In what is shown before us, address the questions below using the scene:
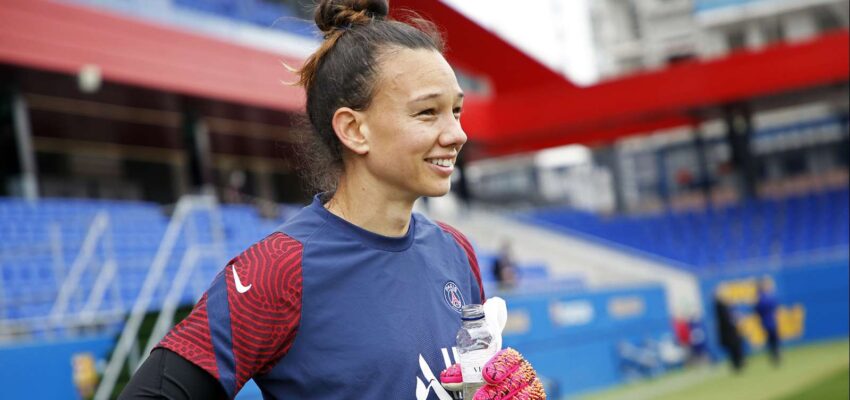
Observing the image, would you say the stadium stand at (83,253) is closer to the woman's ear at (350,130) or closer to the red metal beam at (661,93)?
the woman's ear at (350,130)

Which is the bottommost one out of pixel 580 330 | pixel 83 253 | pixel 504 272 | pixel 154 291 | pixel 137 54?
pixel 580 330

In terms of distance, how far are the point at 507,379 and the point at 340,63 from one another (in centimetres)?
75

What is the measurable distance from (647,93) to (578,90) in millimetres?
1605

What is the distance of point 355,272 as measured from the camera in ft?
6.92

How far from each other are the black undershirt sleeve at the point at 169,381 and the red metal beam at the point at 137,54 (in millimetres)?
11638

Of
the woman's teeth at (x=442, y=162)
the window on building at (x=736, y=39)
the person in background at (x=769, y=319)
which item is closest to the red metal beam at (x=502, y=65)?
the person in background at (x=769, y=319)

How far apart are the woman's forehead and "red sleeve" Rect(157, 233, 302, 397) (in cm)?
41

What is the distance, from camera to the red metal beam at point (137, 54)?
1450cm

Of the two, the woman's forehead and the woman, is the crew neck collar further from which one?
the woman's forehead

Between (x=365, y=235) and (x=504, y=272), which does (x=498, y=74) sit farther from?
(x=365, y=235)

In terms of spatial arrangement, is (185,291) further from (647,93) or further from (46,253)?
(647,93)

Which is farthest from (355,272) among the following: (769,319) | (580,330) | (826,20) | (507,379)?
(826,20)

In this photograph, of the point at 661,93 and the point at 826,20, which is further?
the point at 826,20

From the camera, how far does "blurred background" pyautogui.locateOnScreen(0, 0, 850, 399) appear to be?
1120 cm
